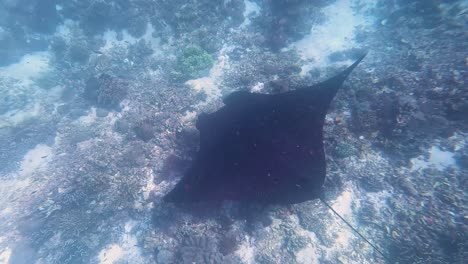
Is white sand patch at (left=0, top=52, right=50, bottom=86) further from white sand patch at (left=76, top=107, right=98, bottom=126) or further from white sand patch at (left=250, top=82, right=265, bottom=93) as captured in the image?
white sand patch at (left=250, top=82, right=265, bottom=93)

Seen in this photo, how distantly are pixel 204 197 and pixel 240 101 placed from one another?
2.99 m

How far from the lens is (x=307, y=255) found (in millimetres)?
6633

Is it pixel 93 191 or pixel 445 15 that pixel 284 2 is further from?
pixel 93 191

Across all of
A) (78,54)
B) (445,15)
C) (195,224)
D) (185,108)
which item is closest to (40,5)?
(78,54)

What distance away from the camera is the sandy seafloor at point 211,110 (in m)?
6.75

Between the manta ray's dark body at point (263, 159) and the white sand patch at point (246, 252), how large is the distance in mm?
2166

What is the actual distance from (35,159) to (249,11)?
45.6 feet

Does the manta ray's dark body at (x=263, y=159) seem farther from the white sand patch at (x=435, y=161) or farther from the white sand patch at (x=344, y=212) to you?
the white sand patch at (x=435, y=161)

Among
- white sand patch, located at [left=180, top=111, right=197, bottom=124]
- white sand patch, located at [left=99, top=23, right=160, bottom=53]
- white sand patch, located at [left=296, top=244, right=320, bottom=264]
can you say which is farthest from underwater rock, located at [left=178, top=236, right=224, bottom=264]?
white sand patch, located at [left=99, top=23, right=160, bottom=53]

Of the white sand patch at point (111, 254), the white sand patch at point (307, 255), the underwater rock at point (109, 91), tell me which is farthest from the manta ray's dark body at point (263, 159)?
the underwater rock at point (109, 91)

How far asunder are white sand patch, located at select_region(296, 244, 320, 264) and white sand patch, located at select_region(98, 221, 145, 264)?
14.8 feet

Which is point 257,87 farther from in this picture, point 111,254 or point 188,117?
point 111,254

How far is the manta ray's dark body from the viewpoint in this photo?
5.09 metres

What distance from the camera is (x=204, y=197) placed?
5.22 metres
